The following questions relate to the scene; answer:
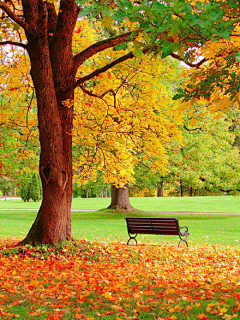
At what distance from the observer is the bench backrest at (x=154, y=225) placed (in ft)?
29.7

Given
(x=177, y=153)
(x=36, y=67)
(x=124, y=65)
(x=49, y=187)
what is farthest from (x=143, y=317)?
(x=177, y=153)

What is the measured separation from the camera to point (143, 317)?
3.73 meters

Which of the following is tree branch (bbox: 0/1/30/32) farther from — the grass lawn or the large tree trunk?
the grass lawn

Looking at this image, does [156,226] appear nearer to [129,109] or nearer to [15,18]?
[129,109]

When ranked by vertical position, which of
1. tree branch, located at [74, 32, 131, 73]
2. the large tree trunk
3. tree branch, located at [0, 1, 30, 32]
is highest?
tree branch, located at [0, 1, 30, 32]

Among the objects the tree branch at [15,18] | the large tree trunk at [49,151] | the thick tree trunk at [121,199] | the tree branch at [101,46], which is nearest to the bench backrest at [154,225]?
the large tree trunk at [49,151]

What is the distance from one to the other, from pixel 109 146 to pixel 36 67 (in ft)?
10.6

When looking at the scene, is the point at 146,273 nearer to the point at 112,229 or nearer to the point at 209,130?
the point at 112,229

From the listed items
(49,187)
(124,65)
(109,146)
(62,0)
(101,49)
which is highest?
(62,0)

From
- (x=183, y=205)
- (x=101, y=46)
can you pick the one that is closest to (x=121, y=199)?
(x=183, y=205)

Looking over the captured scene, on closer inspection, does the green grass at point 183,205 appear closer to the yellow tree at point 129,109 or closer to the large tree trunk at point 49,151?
the yellow tree at point 129,109

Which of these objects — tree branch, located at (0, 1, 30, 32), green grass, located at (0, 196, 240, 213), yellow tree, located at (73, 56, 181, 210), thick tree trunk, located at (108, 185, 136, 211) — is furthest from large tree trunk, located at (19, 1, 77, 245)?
green grass, located at (0, 196, 240, 213)

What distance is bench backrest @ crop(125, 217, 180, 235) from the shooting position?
29.7ft

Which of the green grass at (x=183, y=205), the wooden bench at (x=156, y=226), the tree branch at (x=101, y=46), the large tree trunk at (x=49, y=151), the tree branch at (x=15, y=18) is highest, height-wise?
the tree branch at (x=15, y=18)
